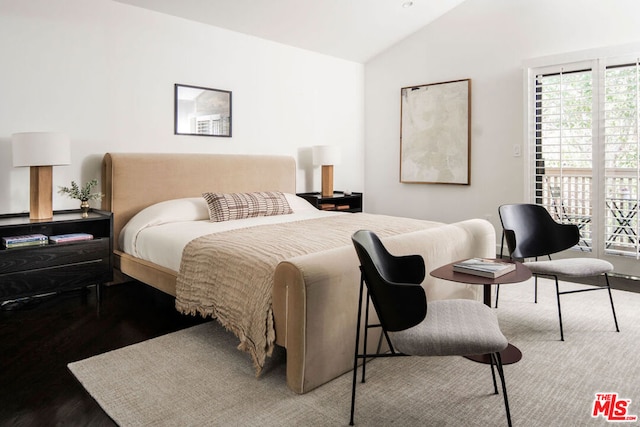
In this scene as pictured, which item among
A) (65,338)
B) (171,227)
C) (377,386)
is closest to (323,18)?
(171,227)

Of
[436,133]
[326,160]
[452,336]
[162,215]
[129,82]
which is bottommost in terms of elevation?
[452,336]

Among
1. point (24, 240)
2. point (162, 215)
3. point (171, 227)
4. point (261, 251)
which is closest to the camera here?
point (261, 251)

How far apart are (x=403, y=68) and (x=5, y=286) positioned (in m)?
4.78

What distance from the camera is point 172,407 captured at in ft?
6.61

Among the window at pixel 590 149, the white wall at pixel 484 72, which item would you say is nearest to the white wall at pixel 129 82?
the white wall at pixel 484 72

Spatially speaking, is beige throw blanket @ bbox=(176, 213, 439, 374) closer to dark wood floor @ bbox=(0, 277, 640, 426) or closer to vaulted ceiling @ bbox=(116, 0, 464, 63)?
dark wood floor @ bbox=(0, 277, 640, 426)

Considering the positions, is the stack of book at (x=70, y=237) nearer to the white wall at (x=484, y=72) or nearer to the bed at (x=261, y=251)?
the bed at (x=261, y=251)

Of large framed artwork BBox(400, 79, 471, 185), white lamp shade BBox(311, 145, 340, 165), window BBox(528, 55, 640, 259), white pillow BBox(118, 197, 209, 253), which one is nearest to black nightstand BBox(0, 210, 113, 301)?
white pillow BBox(118, 197, 209, 253)

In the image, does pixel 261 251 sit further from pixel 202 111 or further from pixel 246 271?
pixel 202 111

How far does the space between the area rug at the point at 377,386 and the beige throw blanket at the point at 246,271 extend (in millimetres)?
206

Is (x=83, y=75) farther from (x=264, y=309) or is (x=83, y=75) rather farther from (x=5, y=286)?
(x=264, y=309)

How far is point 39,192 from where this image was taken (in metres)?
3.29

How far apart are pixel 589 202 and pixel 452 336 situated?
3.28 metres

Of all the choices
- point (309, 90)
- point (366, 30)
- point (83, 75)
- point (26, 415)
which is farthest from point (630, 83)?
point (26, 415)
